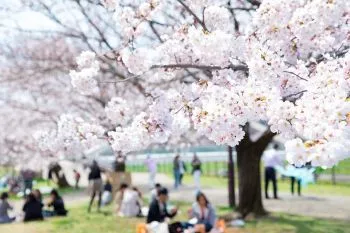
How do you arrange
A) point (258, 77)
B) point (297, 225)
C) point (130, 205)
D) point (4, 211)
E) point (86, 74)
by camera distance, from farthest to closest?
point (4, 211) < point (130, 205) < point (297, 225) < point (86, 74) < point (258, 77)

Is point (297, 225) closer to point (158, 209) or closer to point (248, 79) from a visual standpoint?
point (158, 209)

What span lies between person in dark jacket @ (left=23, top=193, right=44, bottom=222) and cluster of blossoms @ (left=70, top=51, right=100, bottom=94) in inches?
348

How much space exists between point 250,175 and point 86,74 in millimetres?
7975

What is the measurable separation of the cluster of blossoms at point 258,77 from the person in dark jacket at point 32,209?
8.17 metres

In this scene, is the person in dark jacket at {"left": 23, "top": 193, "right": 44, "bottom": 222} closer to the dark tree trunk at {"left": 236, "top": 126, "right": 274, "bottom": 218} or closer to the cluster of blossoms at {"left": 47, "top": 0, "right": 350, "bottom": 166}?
the dark tree trunk at {"left": 236, "top": 126, "right": 274, "bottom": 218}

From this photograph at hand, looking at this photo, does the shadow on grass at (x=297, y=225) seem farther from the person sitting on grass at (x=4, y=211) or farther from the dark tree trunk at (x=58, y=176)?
the dark tree trunk at (x=58, y=176)

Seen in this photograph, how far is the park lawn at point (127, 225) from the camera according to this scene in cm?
1207

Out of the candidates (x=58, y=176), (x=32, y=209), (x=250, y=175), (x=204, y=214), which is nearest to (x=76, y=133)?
(x=204, y=214)

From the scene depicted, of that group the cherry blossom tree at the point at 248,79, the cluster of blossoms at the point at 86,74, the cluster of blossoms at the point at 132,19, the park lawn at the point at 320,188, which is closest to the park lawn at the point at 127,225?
the park lawn at the point at 320,188

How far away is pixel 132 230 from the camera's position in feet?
41.7

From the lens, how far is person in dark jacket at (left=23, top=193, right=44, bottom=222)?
1505 cm

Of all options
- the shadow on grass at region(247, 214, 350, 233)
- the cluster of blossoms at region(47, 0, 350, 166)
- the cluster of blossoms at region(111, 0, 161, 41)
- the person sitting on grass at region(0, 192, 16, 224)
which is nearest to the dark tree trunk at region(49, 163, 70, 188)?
the person sitting on grass at region(0, 192, 16, 224)

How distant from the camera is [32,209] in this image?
15.1 metres

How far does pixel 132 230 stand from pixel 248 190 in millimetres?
3032
